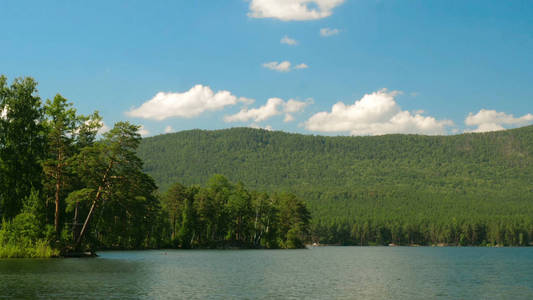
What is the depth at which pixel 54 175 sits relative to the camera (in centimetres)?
6781

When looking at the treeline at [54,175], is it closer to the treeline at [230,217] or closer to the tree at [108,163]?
the tree at [108,163]

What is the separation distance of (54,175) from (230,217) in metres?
71.4

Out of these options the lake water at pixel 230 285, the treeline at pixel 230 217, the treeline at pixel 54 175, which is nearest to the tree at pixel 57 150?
the treeline at pixel 54 175

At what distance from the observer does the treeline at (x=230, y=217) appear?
5069 inches

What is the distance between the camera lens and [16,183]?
65.5 m

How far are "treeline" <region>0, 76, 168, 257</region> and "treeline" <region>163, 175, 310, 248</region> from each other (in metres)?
Answer: 51.8

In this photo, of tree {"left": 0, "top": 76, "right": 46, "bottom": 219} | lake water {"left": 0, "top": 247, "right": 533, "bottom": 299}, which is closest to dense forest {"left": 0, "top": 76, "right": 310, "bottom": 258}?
tree {"left": 0, "top": 76, "right": 46, "bottom": 219}

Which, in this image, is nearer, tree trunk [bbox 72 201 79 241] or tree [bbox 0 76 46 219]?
tree [bbox 0 76 46 219]

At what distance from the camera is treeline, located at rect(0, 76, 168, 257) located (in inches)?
2552

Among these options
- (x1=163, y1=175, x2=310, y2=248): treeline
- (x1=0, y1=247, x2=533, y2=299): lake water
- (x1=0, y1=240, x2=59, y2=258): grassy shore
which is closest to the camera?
(x1=0, y1=247, x2=533, y2=299): lake water

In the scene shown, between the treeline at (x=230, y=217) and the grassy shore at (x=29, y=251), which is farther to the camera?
the treeline at (x=230, y=217)

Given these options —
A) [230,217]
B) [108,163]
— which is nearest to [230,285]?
[108,163]

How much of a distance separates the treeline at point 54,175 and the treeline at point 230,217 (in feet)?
170

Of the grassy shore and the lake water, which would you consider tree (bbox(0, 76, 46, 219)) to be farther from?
the lake water
